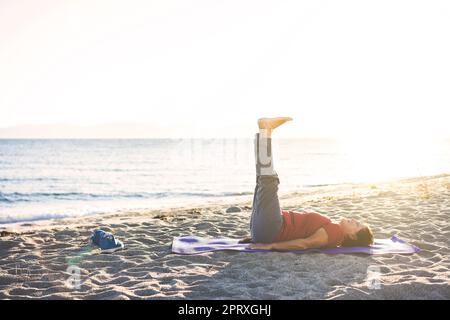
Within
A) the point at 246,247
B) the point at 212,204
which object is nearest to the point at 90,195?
the point at 212,204

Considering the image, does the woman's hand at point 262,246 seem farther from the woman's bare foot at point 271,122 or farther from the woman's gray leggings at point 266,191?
the woman's bare foot at point 271,122

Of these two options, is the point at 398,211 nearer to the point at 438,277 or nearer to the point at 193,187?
the point at 438,277

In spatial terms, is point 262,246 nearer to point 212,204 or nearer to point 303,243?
point 303,243

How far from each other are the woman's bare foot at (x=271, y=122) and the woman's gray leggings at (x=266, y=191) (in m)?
0.15

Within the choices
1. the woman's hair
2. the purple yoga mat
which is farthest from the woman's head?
the purple yoga mat

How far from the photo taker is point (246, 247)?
5852 millimetres

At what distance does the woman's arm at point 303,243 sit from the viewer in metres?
5.71

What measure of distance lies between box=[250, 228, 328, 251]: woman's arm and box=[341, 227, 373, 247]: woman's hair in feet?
1.23

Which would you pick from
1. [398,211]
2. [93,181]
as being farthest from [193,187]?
[398,211]

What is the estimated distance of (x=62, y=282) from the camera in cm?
473

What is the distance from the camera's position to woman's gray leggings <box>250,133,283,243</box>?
18.0ft

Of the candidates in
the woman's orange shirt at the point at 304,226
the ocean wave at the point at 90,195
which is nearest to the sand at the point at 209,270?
the woman's orange shirt at the point at 304,226
